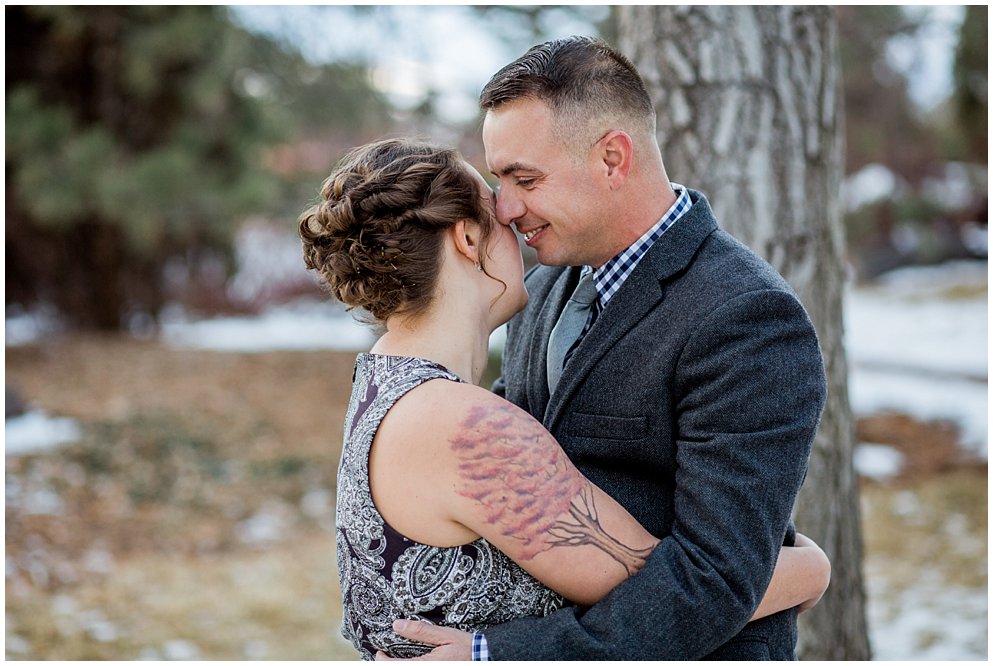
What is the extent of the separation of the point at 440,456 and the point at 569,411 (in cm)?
38

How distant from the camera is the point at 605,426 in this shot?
1.97m

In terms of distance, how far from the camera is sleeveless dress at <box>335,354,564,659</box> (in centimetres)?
182

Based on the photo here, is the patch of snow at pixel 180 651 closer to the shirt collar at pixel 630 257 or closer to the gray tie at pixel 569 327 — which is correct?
the gray tie at pixel 569 327

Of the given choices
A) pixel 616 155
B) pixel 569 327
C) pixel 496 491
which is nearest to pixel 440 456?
pixel 496 491

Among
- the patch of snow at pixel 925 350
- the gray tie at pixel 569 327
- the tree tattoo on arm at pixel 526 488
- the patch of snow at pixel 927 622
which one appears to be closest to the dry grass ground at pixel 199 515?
the patch of snow at pixel 927 622

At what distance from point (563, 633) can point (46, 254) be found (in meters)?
11.7

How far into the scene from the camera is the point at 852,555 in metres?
3.23

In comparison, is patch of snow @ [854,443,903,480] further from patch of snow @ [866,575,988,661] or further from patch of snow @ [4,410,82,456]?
patch of snow @ [4,410,82,456]

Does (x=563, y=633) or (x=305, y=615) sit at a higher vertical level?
(x=563, y=633)

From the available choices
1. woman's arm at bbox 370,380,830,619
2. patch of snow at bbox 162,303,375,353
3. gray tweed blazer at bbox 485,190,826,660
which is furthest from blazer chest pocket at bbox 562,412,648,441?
patch of snow at bbox 162,303,375,353

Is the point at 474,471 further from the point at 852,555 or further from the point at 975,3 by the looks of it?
the point at 975,3

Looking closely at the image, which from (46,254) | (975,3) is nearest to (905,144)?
(975,3)

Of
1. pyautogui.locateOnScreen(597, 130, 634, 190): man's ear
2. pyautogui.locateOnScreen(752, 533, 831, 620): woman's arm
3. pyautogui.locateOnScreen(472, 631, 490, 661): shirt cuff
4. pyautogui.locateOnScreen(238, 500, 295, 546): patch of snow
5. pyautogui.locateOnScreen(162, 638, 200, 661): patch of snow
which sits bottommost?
pyautogui.locateOnScreen(238, 500, 295, 546): patch of snow

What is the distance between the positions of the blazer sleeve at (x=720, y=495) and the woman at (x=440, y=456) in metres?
0.07
